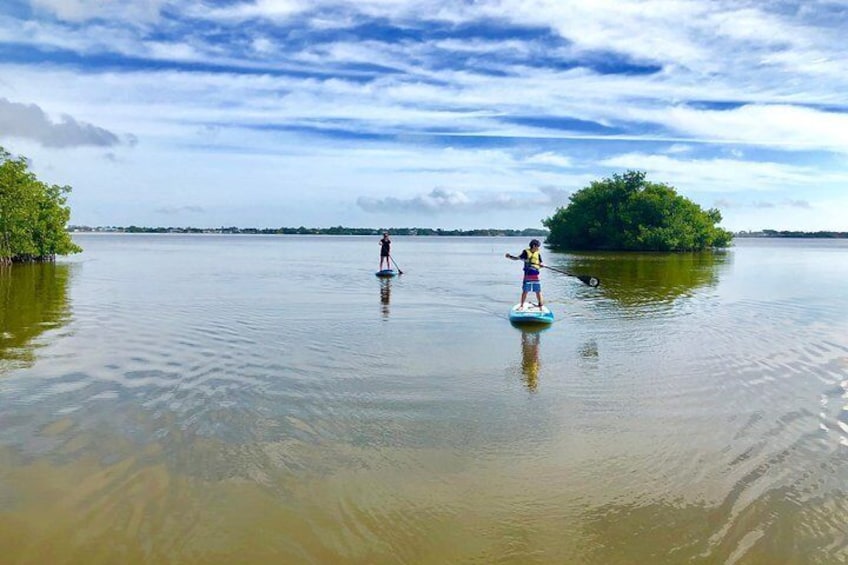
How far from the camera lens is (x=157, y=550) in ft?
16.9

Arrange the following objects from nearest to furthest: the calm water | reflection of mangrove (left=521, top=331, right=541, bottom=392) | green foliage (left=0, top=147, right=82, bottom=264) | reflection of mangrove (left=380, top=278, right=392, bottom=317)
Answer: the calm water
reflection of mangrove (left=521, top=331, right=541, bottom=392)
reflection of mangrove (left=380, top=278, right=392, bottom=317)
green foliage (left=0, top=147, right=82, bottom=264)

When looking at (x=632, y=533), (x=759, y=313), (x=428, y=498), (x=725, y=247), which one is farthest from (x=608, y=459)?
(x=725, y=247)

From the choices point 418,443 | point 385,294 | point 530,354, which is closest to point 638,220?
point 385,294

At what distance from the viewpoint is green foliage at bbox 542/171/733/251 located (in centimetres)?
8581

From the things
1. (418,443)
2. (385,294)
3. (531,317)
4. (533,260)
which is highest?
(533,260)

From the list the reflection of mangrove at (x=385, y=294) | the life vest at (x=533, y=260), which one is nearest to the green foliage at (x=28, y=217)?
the reflection of mangrove at (x=385, y=294)

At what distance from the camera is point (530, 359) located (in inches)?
492

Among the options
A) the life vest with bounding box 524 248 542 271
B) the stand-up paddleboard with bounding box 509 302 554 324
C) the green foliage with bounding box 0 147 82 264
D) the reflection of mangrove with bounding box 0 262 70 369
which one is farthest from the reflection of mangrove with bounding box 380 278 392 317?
the green foliage with bounding box 0 147 82 264

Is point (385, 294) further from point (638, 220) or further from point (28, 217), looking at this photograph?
point (638, 220)

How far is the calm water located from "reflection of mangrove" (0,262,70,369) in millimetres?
190

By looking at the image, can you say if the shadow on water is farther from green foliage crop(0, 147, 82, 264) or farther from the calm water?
green foliage crop(0, 147, 82, 264)

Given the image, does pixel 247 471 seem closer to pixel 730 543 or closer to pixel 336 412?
pixel 336 412

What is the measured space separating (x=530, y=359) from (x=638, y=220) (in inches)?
3228

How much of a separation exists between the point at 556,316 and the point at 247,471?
44.3 ft
